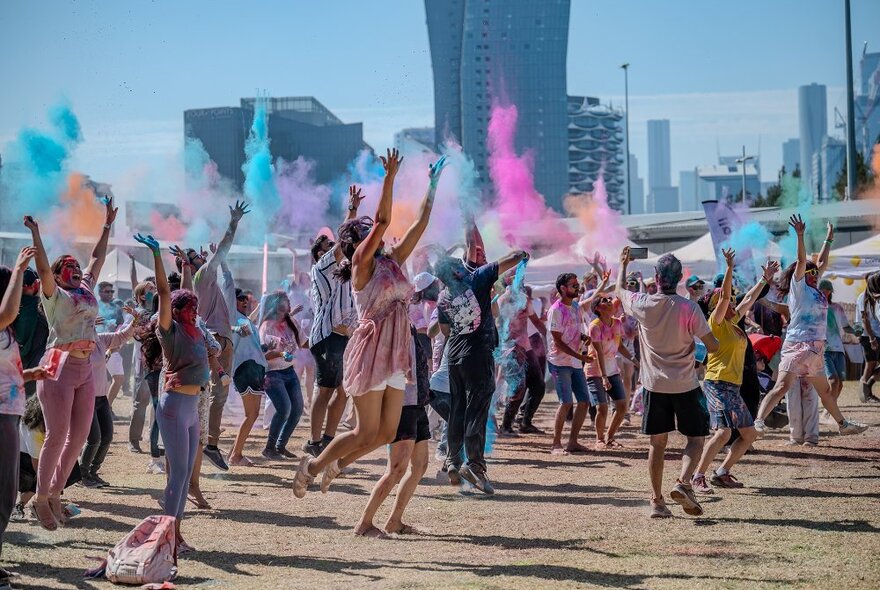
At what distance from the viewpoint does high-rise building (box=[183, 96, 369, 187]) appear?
3434 cm

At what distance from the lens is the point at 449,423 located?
8.74 meters

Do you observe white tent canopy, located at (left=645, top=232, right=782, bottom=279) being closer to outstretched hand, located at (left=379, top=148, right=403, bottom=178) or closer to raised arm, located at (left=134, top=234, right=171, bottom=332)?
outstretched hand, located at (left=379, top=148, right=403, bottom=178)

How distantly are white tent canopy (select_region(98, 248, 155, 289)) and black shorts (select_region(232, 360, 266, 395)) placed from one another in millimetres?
15442

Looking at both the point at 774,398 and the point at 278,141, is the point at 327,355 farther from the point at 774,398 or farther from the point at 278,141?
the point at 278,141

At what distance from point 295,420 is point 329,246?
250 cm

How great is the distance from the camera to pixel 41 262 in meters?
6.70

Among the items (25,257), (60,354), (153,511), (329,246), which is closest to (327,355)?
(329,246)

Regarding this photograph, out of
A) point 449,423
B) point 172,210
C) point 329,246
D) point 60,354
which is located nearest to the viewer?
point 60,354

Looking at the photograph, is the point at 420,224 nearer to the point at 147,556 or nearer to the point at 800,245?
the point at 147,556

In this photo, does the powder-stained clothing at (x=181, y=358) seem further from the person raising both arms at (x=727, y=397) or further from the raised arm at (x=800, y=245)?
the raised arm at (x=800, y=245)

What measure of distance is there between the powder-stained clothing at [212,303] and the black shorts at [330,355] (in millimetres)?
1251

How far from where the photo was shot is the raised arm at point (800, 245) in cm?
990

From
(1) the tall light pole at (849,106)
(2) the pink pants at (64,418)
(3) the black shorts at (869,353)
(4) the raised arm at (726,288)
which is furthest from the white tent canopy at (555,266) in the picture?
(2) the pink pants at (64,418)

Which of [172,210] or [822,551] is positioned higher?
[172,210]
